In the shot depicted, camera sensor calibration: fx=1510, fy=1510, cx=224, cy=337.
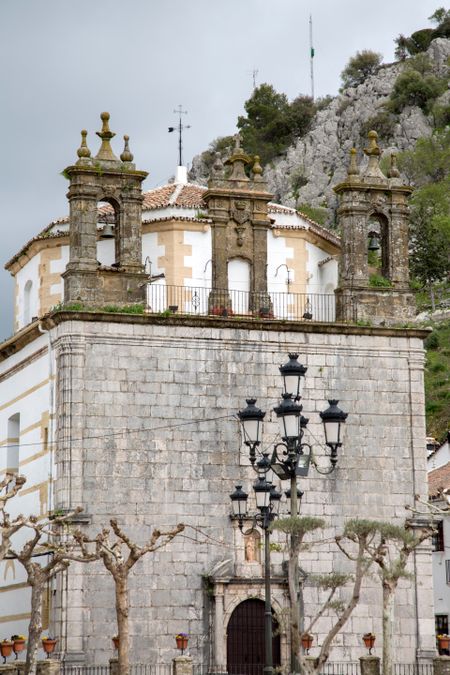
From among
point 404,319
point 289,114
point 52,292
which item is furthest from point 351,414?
point 289,114

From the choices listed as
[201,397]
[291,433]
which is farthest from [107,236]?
[291,433]

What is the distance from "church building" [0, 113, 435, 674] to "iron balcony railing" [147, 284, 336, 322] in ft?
0.16

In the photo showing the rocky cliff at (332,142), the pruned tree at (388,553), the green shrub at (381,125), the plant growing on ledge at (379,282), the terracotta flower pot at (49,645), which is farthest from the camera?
the green shrub at (381,125)

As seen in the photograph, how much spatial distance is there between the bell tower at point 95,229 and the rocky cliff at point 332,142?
5926 cm

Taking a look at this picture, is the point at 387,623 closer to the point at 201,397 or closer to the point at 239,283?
the point at 201,397

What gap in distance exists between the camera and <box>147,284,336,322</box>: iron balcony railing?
3519 centimetres

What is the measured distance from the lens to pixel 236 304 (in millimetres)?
35812

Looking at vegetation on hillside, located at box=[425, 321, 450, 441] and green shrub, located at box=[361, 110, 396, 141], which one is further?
green shrub, located at box=[361, 110, 396, 141]

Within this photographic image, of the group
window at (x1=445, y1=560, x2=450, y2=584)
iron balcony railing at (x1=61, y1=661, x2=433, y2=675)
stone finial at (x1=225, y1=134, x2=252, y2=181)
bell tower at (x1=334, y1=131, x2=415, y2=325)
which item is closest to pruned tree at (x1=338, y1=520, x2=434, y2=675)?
iron balcony railing at (x1=61, y1=661, x2=433, y2=675)

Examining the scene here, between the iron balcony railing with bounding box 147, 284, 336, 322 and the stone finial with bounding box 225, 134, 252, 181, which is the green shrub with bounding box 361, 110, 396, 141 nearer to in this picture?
the iron balcony railing with bounding box 147, 284, 336, 322

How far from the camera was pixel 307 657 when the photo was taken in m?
31.8

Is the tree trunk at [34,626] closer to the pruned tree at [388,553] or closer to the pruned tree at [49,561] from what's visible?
the pruned tree at [49,561]

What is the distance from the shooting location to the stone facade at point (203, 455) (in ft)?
107

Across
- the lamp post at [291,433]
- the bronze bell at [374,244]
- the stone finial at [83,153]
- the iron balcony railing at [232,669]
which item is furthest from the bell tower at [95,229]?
the lamp post at [291,433]
